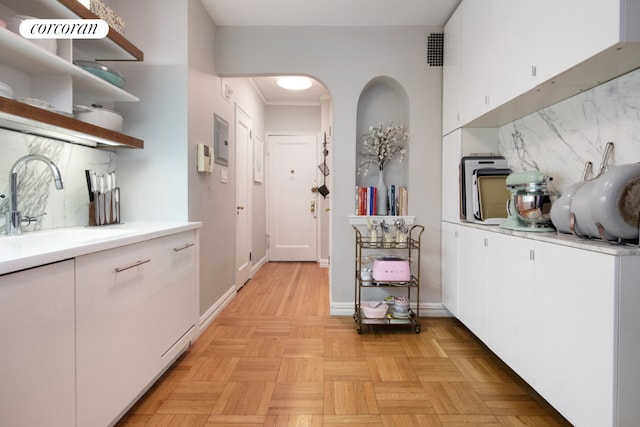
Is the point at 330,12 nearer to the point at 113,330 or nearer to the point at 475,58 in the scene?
the point at 475,58

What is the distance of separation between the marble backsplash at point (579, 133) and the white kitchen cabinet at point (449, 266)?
656 millimetres

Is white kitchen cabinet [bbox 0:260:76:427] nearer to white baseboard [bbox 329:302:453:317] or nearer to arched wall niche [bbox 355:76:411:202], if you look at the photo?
white baseboard [bbox 329:302:453:317]

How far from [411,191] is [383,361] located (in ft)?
4.57

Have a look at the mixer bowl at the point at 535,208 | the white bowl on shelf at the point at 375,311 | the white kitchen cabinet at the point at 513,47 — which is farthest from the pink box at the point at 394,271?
the white kitchen cabinet at the point at 513,47

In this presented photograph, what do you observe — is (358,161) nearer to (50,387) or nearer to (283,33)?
(283,33)

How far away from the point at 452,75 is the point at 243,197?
253 cm

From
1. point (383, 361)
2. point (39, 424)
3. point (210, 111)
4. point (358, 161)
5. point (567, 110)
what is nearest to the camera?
point (39, 424)

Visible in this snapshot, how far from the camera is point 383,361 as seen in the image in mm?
2070

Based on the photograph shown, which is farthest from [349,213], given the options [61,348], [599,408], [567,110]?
[61,348]

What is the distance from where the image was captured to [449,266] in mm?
2609

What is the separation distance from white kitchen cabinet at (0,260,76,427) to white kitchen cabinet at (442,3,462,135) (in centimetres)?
251

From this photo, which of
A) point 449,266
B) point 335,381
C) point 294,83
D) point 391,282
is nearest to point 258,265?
point 294,83

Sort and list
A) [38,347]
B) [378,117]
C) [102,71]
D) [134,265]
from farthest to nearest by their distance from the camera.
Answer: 1. [378,117]
2. [102,71]
3. [134,265]
4. [38,347]

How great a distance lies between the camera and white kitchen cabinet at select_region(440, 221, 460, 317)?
A: 2.49 m
